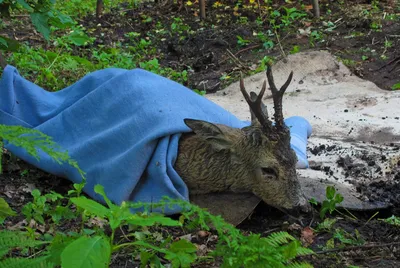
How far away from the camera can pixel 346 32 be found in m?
10.4

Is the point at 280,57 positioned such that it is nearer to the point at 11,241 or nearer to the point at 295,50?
the point at 295,50

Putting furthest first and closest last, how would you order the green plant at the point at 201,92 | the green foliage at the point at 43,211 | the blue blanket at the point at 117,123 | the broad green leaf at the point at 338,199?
the green plant at the point at 201,92 → the blue blanket at the point at 117,123 → the broad green leaf at the point at 338,199 → the green foliage at the point at 43,211

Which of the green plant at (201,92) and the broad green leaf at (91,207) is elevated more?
the broad green leaf at (91,207)

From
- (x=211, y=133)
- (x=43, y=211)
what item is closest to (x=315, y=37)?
(x=211, y=133)

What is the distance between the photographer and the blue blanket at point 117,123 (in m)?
4.75

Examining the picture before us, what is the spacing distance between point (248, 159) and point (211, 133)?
0.32 m

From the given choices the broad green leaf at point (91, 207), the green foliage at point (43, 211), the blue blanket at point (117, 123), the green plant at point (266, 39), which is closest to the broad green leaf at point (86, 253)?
the broad green leaf at point (91, 207)

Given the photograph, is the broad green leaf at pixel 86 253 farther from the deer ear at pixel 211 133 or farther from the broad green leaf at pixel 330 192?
the broad green leaf at pixel 330 192

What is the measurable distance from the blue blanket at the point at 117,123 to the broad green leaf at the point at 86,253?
1.99m

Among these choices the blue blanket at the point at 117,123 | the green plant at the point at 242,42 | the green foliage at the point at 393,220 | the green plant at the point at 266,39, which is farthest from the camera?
the green plant at the point at 242,42

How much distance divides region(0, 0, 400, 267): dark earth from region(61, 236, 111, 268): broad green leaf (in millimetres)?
1039

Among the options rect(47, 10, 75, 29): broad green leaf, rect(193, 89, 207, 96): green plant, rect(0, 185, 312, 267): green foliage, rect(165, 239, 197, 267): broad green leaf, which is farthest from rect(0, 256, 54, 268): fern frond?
rect(193, 89, 207, 96): green plant

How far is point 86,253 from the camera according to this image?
8.21ft

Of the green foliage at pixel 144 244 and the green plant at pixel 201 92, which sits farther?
the green plant at pixel 201 92
